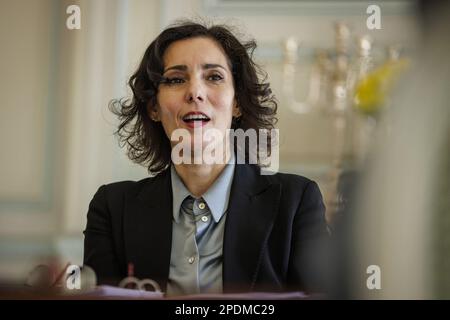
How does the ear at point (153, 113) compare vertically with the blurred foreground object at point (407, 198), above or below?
above

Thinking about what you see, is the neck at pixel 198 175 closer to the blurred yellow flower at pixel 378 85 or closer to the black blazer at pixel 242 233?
the black blazer at pixel 242 233

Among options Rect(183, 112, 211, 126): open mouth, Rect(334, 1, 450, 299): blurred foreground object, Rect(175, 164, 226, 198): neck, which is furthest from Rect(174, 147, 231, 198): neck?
Rect(334, 1, 450, 299): blurred foreground object

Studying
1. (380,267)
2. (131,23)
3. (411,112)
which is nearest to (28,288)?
(131,23)

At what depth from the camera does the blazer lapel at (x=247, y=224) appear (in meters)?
1.54

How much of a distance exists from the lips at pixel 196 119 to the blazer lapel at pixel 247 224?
139 millimetres

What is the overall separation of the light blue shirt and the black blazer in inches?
0.7

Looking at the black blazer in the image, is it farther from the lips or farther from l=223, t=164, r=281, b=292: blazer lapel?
the lips

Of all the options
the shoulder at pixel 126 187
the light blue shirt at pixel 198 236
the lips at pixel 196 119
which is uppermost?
the lips at pixel 196 119

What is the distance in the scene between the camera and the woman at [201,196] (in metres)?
1.55

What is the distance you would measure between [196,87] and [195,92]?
0.04ft

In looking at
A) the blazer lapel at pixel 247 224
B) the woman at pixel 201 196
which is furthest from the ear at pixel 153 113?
the blazer lapel at pixel 247 224

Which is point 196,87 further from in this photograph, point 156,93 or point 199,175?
point 199,175

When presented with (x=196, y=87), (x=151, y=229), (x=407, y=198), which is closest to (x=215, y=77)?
(x=196, y=87)

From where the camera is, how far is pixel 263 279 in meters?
1.54
